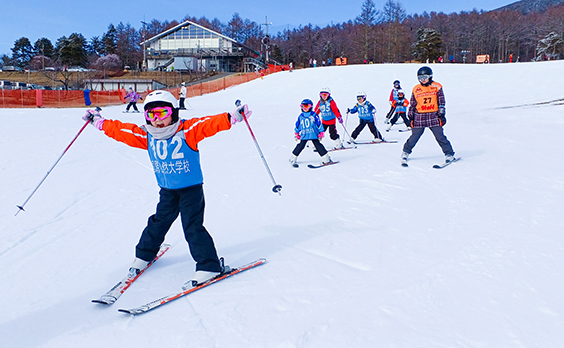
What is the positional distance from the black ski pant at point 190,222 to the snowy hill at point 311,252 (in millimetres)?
237

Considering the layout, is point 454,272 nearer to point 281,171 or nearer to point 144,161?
point 281,171

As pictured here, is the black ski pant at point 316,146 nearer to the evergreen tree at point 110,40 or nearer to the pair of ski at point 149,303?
the pair of ski at point 149,303

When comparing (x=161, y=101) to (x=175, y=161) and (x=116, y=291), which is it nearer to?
(x=175, y=161)

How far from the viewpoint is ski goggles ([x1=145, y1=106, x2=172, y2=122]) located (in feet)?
9.38

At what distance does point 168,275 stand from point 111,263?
23.5 inches

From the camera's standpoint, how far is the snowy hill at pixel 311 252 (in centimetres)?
252

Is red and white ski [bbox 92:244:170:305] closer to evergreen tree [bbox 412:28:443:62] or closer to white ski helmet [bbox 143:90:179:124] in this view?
white ski helmet [bbox 143:90:179:124]

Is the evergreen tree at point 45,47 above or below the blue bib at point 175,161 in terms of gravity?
above

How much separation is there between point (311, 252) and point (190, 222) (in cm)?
122

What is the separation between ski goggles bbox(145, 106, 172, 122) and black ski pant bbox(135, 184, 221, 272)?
55 centimetres

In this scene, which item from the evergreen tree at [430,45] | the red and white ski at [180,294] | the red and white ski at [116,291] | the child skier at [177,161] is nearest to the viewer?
the red and white ski at [180,294]

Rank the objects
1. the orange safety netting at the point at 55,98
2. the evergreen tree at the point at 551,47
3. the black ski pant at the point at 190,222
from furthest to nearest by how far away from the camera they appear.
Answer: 1. the evergreen tree at the point at 551,47
2. the orange safety netting at the point at 55,98
3. the black ski pant at the point at 190,222

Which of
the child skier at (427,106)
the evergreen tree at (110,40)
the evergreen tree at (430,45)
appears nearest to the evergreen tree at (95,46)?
the evergreen tree at (110,40)

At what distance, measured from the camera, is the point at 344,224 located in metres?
4.50
